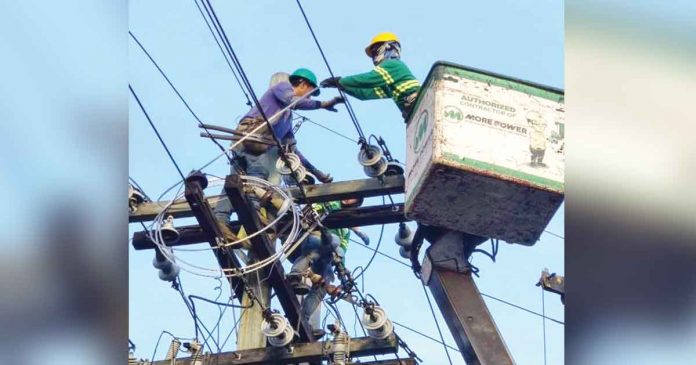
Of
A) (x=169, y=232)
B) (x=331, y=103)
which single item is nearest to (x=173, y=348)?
(x=169, y=232)

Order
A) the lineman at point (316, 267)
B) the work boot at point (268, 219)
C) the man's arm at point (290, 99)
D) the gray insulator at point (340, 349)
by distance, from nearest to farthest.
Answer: the gray insulator at point (340, 349) < the work boot at point (268, 219) < the lineman at point (316, 267) < the man's arm at point (290, 99)

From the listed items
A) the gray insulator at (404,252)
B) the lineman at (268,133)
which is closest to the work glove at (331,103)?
the lineman at (268,133)

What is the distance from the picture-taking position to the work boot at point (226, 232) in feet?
28.1

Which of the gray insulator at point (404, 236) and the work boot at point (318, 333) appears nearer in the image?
the work boot at point (318, 333)

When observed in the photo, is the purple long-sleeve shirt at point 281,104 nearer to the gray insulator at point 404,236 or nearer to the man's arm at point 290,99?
the man's arm at point 290,99

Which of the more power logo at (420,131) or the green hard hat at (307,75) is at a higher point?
the green hard hat at (307,75)

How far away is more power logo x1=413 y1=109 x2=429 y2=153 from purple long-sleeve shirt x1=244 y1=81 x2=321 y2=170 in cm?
215

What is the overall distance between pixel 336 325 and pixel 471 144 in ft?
7.80

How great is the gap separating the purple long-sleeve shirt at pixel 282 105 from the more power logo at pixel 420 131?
2.15 meters

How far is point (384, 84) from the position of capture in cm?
870

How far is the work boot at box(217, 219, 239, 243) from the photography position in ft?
28.1

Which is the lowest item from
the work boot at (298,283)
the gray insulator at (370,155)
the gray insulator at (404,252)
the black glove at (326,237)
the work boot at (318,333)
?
the work boot at (318,333)

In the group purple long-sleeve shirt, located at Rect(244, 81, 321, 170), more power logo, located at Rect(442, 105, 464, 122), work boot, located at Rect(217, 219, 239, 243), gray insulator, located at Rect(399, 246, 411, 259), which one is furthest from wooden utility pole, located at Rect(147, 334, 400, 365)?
more power logo, located at Rect(442, 105, 464, 122)
